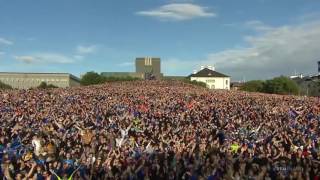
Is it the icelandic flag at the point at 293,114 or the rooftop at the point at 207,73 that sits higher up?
the rooftop at the point at 207,73

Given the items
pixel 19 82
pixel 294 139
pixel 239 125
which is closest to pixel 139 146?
pixel 294 139

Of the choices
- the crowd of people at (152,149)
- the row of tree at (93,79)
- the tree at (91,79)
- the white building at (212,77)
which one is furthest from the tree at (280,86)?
the crowd of people at (152,149)

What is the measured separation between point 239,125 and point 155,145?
4337 mm

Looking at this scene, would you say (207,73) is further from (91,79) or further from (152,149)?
(152,149)

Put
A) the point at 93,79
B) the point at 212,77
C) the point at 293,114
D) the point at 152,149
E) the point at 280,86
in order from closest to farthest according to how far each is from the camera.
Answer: the point at 152,149 < the point at 293,114 < the point at 93,79 < the point at 280,86 < the point at 212,77

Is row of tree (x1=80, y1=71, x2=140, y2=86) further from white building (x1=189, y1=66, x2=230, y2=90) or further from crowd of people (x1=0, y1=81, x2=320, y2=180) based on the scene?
white building (x1=189, y1=66, x2=230, y2=90)

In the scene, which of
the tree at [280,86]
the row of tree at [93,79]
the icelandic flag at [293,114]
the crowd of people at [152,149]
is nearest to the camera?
the crowd of people at [152,149]

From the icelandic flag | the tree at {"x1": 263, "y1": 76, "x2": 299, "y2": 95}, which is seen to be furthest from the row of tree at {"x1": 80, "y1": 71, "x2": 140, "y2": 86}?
the icelandic flag

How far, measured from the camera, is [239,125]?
13891 millimetres

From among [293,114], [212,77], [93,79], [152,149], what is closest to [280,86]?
[93,79]

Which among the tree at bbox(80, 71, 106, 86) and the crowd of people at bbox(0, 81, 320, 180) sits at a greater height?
the tree at bbox(80, 71, 106, 86)

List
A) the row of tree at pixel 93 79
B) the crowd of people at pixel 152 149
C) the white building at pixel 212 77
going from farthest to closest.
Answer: the white building at pixel 212 77
the row of tree at pixel 93 79
the crowd of people at pixel 152 149

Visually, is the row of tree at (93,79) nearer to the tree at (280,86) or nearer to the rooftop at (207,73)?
the tree at (280,86)

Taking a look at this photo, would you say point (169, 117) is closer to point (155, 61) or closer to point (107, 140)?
point (107, 140)
